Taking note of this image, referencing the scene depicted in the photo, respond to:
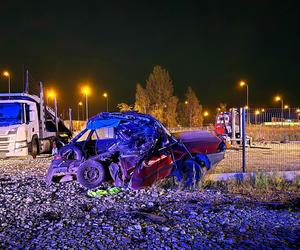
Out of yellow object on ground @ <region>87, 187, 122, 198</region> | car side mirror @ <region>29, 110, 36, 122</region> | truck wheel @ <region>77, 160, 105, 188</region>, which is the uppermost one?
car side mirror @ <region>29, 110, 36, 122</region>

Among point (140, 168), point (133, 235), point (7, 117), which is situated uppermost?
point (7, 117)

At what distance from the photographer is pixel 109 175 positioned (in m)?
10.4

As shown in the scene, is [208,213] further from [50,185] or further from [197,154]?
[50,185]

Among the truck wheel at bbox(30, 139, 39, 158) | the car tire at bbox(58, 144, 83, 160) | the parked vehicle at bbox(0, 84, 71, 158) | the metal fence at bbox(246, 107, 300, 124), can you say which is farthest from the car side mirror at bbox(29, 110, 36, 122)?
the metal fence at bbox(246, 107, 300, 124)

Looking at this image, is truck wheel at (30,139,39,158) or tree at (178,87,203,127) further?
tree at (178,87,203,127)

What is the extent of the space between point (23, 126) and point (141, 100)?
29258 millimetres

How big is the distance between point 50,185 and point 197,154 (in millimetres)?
4128

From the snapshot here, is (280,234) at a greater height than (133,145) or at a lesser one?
lesser

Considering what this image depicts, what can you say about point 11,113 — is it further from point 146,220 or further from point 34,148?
point 146,220

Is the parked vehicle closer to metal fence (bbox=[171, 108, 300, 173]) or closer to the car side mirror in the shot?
the car side mirror

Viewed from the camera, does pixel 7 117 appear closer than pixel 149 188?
No

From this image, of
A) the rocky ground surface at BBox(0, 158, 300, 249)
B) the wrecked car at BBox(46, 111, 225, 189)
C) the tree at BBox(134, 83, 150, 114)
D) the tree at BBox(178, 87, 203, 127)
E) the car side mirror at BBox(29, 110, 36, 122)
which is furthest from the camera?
the tree at BBox(178, 87, 203, 127)

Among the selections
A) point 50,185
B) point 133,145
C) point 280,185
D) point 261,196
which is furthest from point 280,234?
point 50,185

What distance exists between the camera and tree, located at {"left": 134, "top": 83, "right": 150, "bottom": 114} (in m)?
46.2
